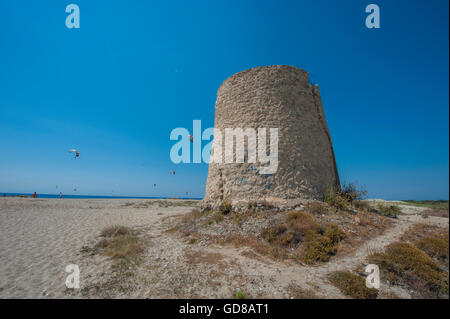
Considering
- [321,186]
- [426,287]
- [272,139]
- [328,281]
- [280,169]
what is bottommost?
[328,281]

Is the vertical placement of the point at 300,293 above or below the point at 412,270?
below

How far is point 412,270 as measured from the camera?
3.51 metres

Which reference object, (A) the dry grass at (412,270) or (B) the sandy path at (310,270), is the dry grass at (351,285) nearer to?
(B) the sandy path at (310,270)

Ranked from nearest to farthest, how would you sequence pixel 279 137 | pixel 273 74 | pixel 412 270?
pixel 412 270 → pixel 279 137 → pixel 273 74

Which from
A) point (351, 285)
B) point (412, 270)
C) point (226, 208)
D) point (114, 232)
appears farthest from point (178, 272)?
point (114, 232)

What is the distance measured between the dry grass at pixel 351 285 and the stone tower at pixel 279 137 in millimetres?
3290

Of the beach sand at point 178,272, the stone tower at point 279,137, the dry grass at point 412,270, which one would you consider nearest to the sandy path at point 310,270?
the beach sand at point 178,272

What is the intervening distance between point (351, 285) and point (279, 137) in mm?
5661

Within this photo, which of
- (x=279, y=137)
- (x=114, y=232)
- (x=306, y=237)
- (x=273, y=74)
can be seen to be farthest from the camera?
(x=273, y=74)

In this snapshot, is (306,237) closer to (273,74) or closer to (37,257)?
(273,74)
